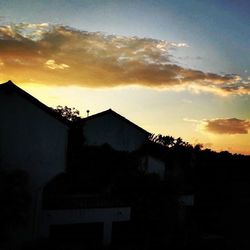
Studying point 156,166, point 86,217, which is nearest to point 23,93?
point 86,217

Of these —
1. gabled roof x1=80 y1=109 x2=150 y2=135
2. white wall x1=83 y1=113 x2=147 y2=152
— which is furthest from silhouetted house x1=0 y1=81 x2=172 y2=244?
gabled roof x1=80 y1=109 x2=150 y2=135

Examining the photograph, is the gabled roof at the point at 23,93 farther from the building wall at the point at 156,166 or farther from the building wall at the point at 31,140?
the building wall at the point at 156,166

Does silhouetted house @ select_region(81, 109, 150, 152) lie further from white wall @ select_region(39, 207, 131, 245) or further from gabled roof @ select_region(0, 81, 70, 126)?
gabled roof @ select_region(0, 81, 70, 126)

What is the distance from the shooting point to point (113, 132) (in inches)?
1577

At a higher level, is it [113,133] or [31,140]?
[113,133]

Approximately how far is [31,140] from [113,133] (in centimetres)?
1780

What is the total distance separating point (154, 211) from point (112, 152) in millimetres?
9365

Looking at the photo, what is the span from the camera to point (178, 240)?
92.8 feet

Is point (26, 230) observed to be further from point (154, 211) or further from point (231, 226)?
point (231, 226)

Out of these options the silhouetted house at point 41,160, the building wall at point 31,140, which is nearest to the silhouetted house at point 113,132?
the silhouetted house at point 41,160

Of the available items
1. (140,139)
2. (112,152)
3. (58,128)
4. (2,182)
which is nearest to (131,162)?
(112,152)

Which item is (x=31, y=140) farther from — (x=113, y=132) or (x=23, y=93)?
(x=113, y=132)

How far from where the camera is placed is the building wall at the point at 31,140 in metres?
22.3

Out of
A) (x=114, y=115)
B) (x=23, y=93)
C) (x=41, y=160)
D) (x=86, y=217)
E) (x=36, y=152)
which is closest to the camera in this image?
(x=23, y=93)
